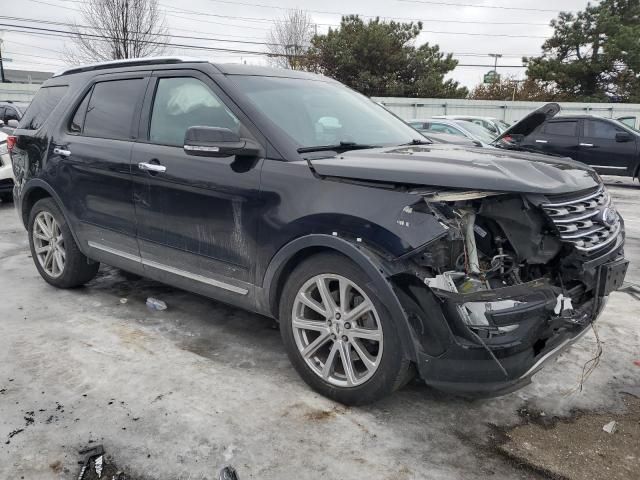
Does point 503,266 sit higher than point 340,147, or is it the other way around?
point 340,147

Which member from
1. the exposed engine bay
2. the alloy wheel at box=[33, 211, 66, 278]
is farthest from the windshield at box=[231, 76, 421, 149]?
the alloy wheel at box=[33, 211, 66, 278]

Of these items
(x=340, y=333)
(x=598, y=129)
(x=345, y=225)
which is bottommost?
(x=340, y=333)

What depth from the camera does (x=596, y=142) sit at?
1254 cm

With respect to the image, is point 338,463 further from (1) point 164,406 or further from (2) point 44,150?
(2) point 44,150

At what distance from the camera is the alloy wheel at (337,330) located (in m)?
Answer: 2.77

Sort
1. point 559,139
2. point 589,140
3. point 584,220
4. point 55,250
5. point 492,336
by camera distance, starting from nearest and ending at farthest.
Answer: point 492,336 < point 584,220 < point 55,250 < point 589,140 < point 559,139

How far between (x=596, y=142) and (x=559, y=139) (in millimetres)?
809

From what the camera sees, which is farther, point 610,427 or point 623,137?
point 623,137

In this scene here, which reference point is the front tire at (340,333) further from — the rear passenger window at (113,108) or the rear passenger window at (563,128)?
the rear passenger window at (563,128)

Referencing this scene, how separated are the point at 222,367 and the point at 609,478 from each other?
7.24 feet

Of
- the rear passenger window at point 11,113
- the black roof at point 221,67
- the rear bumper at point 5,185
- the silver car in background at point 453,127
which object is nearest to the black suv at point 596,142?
the silver car in background at point 453,127

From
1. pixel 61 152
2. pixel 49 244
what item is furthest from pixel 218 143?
pixel 49 244

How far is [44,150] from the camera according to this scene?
468cm

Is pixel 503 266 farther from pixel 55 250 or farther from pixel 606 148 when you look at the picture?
pixel 606 148
